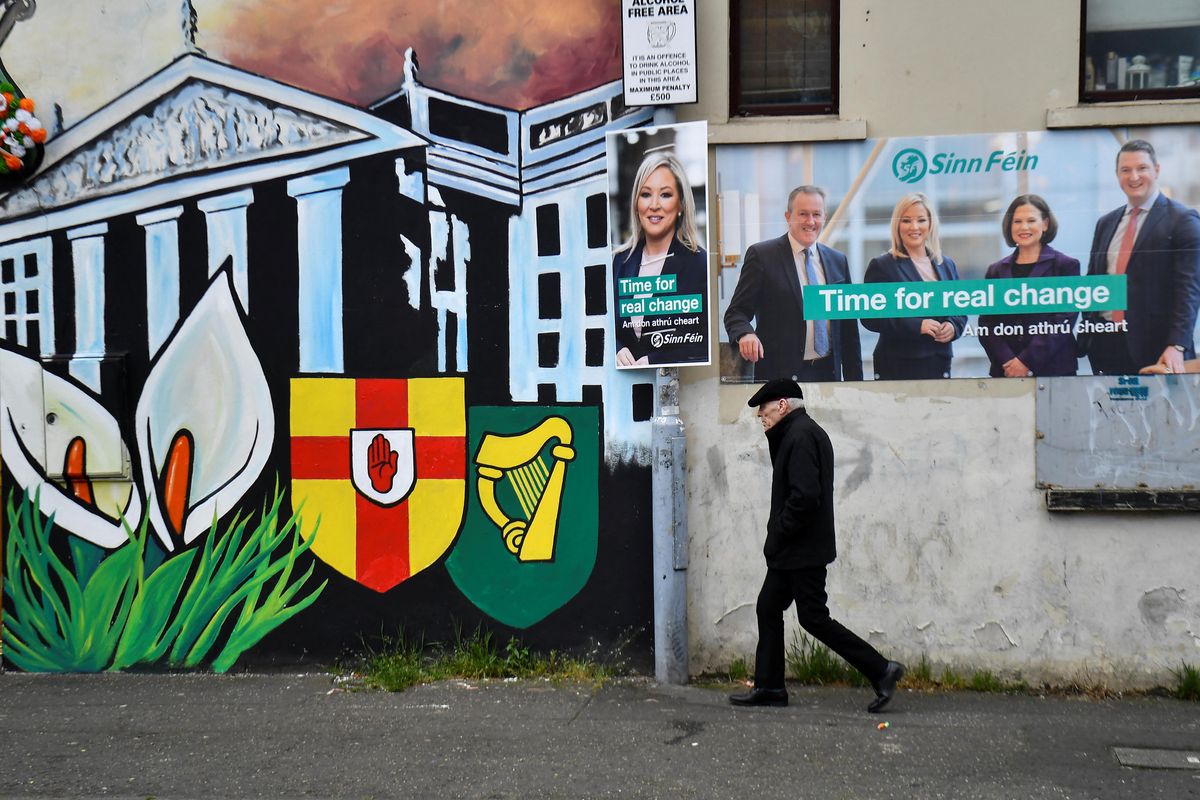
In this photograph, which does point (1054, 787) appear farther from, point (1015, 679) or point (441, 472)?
point (441, 472)

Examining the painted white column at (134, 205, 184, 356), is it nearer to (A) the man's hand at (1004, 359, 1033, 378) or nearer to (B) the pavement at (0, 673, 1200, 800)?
(B) the pavement at (0, 673, 1200, 800)

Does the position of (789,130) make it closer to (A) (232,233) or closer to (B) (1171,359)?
(B) (1171,359)

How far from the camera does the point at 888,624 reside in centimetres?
669

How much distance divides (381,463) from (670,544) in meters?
1.86

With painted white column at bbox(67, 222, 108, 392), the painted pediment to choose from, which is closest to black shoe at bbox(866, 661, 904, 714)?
the painted pediment

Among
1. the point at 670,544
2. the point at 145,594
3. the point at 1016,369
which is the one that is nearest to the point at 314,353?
the point at 145,594

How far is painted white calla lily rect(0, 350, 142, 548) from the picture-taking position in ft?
23.5

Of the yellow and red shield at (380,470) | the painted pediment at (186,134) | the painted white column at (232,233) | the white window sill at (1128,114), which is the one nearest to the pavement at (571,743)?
the yellow and red shield at (380,470)

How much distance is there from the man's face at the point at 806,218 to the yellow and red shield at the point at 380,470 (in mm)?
2217

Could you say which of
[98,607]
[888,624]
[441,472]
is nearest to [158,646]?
[98,607]

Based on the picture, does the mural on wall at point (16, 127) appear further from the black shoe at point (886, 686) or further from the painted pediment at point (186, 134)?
the black shoe at point (886, 686)

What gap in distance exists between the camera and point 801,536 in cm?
605

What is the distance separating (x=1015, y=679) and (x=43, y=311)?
632cm

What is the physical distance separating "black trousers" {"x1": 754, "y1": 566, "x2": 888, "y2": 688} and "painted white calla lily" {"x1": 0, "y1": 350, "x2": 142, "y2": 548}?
395 cm
